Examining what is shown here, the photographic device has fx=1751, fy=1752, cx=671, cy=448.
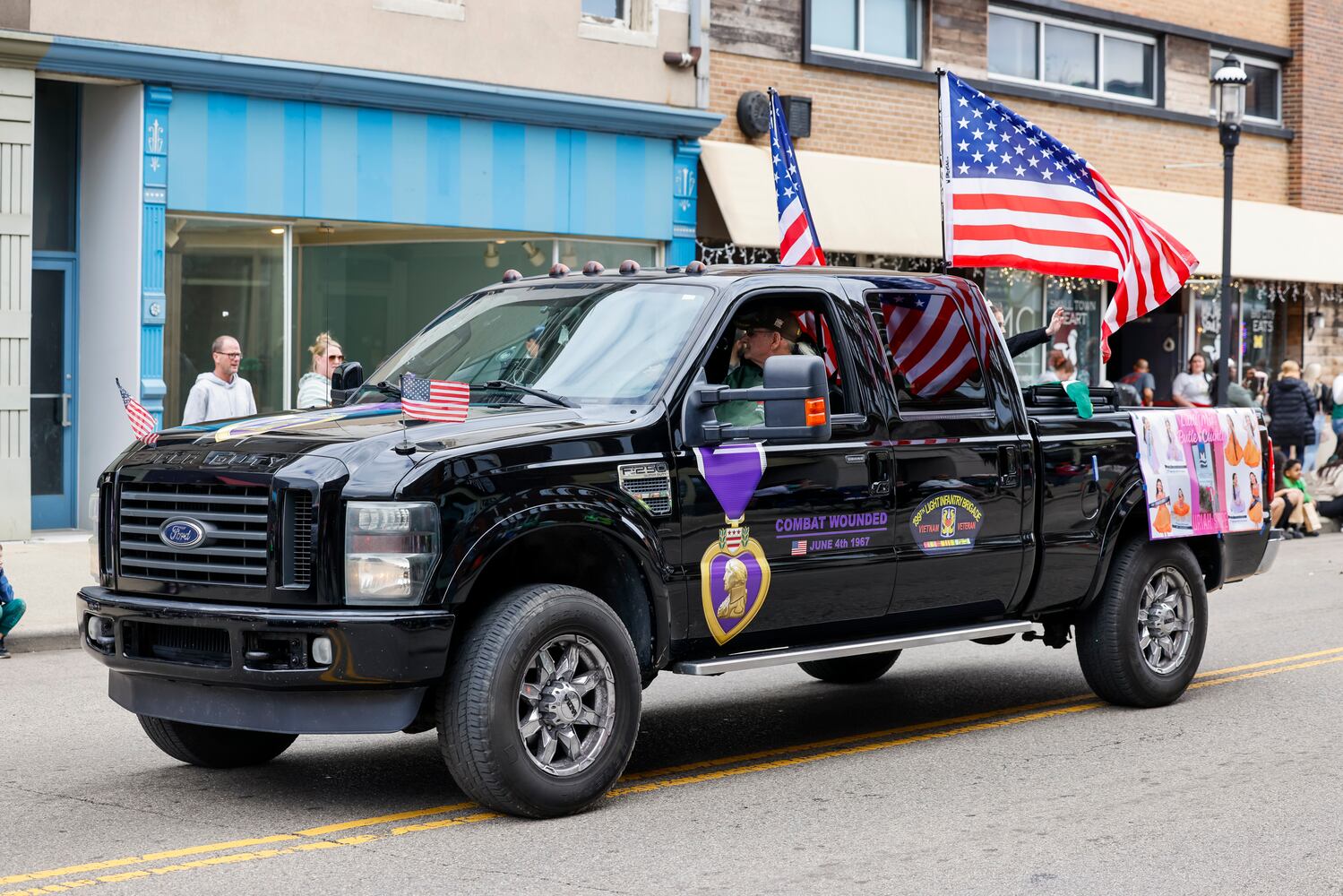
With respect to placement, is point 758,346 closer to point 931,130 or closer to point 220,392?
point 220,392

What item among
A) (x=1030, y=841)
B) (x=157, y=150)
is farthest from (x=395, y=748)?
(x=157, y=150)

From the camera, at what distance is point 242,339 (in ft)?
54.4

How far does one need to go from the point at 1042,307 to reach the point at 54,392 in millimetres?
12803

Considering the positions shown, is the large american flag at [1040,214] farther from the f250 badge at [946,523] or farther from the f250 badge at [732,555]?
the f250 badge at [732,555]

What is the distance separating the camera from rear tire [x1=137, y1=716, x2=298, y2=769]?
7.07 meters

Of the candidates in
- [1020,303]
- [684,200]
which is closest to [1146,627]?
[684,200]

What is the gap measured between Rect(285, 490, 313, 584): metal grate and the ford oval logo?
400 mm

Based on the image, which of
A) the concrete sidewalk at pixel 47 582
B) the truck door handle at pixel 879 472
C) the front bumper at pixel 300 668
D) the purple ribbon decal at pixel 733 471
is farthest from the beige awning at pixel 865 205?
the front bumper at pixel 300 668

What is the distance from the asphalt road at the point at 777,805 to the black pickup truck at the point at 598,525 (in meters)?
0.35

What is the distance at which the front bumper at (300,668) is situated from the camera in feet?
19.4

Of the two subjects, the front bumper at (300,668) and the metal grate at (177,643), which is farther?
the metal grate at (177,643)

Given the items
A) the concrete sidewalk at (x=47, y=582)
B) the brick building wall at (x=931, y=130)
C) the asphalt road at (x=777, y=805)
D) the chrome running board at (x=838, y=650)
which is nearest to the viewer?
the asphalt road at (x=777, y=805)

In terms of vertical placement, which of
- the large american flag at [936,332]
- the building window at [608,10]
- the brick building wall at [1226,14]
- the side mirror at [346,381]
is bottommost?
the side mirror at [346,381]

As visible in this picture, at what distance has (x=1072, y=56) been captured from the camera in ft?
78.1
